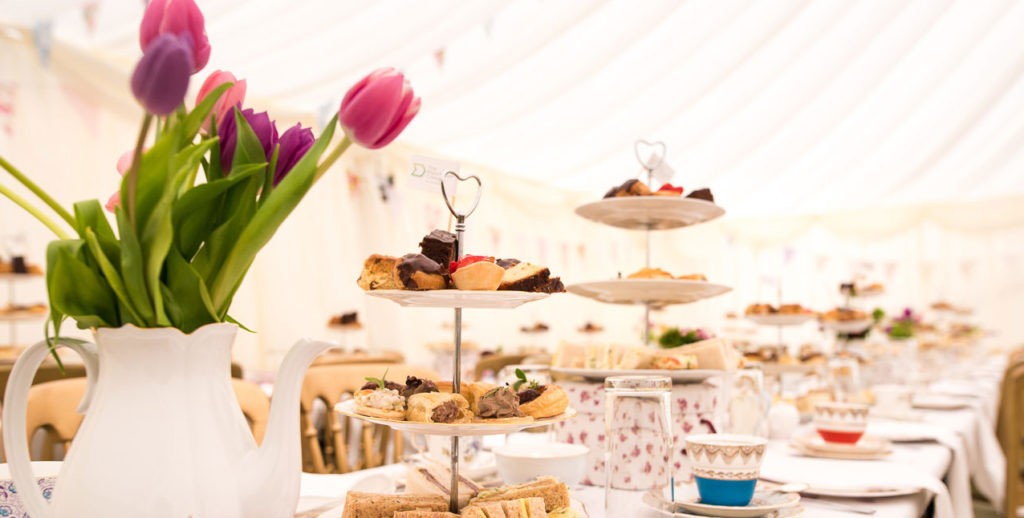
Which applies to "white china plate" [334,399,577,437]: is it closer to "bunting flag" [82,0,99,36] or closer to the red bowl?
the red bowl

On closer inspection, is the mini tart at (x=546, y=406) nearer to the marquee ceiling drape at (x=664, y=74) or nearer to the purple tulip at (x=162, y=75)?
the purple tulip at (x=162, y=75)

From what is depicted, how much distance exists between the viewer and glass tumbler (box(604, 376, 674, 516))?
3.32 feet

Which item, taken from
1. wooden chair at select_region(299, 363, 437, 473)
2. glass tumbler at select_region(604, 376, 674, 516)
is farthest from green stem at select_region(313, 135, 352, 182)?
wooden chair at select_region(299, 363, 437, 473)

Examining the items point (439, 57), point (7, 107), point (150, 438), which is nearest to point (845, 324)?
point (150, 438)

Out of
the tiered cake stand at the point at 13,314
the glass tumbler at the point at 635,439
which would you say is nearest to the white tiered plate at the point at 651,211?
the glass tumbler at the point at 635,439

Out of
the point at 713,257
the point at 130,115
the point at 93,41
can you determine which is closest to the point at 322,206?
the point at 130,115

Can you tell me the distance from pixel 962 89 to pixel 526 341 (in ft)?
16.8

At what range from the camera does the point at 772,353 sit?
2.56 m

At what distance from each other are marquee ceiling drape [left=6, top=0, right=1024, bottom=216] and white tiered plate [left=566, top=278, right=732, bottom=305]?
12.4 feet

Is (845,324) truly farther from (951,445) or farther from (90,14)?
(90,14)

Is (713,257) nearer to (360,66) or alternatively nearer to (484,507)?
(360,66)

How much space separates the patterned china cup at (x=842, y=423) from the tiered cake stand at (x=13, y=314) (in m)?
3.95

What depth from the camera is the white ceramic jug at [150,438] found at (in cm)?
64

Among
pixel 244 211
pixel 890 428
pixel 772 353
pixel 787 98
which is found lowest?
pixel 890 428
